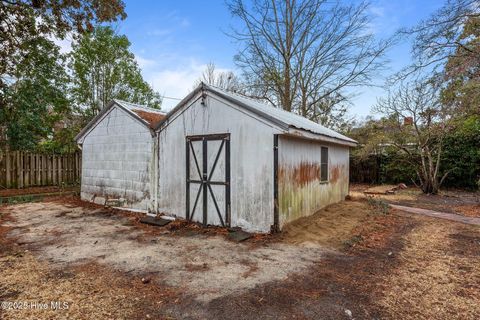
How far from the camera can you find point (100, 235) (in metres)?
6.09

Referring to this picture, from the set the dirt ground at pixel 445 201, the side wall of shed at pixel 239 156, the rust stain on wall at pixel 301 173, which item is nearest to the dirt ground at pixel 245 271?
the side wall of shed at pixel 239 156

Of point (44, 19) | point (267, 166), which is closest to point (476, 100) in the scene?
point (267, 166)

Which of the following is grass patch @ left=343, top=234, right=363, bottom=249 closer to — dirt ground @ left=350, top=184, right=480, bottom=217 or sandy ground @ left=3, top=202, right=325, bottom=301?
sandy ground @ left=3, top=202, right=325, bottom=301

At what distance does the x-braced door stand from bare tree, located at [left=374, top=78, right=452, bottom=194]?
32.1 ft

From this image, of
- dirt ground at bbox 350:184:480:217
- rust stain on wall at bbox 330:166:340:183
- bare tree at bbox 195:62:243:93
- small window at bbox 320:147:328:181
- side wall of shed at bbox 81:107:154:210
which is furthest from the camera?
Answer: bare tree at bbox 195:62:243:93

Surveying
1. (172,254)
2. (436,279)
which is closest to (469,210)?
(436,279)

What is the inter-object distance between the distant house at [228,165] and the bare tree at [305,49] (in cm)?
960

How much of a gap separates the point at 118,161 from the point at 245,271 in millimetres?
6731

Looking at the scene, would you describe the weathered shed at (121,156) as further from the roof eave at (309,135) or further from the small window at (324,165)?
the small window at (324,165)

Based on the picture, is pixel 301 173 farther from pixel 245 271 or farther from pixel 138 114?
pixel 138 114

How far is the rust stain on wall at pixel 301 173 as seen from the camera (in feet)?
19.9

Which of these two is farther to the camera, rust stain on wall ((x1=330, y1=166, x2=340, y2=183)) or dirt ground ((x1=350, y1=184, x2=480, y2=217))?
rust stain on wall ((x1=330, y1=166, x2=340, y2=183))

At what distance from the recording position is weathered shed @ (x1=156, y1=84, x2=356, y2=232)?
586cm

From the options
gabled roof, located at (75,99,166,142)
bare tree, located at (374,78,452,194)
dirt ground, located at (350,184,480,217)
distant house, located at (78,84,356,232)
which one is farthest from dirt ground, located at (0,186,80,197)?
bare tree, located at (374,78,452,194)
